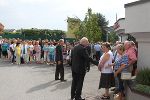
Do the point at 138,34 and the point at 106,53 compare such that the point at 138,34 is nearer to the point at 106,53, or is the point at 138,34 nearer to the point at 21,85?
the point at 106,53

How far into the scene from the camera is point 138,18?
11000mm

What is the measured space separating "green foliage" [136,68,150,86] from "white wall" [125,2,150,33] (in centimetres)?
109

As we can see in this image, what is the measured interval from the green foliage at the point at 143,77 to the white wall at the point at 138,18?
1087 mm

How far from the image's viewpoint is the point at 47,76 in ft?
65.2

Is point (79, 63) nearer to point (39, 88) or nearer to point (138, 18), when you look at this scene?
point (138, 18)

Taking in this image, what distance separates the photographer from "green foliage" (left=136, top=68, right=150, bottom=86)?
10.0m

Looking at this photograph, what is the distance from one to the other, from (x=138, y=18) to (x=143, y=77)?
1.78 meters

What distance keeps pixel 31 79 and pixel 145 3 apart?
29.8 feet

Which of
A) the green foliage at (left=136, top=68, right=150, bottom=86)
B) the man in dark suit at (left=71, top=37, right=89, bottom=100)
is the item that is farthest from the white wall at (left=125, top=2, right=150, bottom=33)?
the man in dark suit at (left=71, top=37, right=89, bottom=100)

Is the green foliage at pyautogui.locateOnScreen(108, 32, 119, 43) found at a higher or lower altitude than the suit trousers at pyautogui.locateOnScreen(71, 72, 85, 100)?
higher

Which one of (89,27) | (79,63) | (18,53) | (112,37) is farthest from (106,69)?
(112,37)

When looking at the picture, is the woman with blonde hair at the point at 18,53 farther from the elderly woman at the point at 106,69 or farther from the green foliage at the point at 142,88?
the green foliage at the point at 142,88

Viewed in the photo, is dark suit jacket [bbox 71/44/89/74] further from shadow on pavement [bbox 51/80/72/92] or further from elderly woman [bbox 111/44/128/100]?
shadow on pavement [bbox 51/80/72/92]

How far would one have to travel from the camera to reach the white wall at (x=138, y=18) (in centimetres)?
1052
